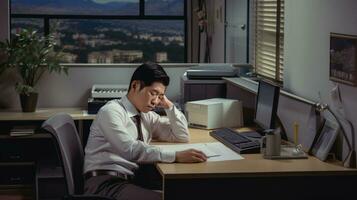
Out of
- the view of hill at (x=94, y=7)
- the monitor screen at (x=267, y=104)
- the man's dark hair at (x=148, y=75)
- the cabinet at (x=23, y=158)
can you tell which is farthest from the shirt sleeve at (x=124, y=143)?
the view of hill at (x=94, y=7)

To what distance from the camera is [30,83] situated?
5.46 m

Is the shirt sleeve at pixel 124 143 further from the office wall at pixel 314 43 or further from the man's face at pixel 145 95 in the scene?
the office wall at pixel 314 43

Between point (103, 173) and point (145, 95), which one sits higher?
point (145, 95)

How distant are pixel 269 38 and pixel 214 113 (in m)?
0.67

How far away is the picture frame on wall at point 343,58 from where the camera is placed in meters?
3.24

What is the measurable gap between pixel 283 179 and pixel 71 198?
0.96m

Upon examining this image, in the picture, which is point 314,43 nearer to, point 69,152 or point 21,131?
point 69,152

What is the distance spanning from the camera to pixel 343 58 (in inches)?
132

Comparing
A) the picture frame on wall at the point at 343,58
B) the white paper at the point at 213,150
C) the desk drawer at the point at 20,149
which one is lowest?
the desk drawer at the point at 20,149

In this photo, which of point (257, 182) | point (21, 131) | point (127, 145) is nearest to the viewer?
point (257, 182)

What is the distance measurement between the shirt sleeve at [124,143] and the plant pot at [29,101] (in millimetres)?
1815

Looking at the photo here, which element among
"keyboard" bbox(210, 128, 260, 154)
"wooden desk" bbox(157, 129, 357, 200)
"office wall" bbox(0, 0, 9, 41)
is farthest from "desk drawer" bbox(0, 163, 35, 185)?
"wooden desk" bbox(157, 129, 357, 200)

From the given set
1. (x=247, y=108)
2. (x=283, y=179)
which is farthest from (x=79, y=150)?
(x=247, y=108)

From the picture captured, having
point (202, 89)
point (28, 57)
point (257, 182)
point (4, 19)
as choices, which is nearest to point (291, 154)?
point (257, 182)
